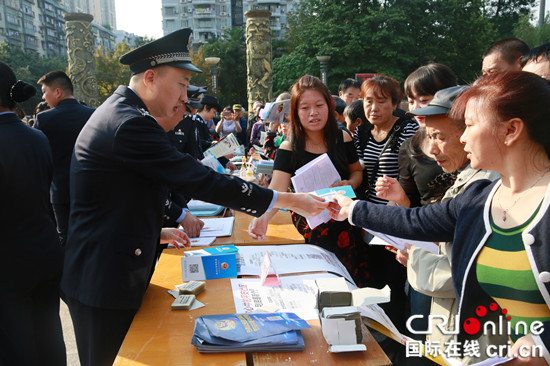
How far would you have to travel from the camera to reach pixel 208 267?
1.90 m

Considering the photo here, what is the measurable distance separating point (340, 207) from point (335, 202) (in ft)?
0.11

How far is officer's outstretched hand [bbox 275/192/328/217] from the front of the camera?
6.32ft

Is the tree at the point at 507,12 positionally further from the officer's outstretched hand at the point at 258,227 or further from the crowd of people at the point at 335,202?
the officer's outstretched hand at the point at 258,227

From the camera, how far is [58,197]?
3.71 meters

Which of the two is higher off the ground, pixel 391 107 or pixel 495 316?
pixel 391 107

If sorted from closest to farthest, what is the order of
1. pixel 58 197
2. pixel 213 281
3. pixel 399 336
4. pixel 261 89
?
1. pixel 399 336
2. pixel 213 281
3. pixel 58 197
4. pixel 261 89

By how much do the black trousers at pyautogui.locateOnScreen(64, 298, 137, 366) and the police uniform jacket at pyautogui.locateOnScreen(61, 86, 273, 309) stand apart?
66 millimetres

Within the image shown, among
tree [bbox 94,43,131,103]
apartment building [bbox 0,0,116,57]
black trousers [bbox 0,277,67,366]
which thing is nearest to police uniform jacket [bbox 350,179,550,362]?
black trousers [bbox 0,277,67,366]

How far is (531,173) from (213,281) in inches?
50.8

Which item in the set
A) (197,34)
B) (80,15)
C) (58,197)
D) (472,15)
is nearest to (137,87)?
(58,197)

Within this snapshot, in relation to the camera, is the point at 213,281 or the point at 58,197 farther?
the point at 58,197

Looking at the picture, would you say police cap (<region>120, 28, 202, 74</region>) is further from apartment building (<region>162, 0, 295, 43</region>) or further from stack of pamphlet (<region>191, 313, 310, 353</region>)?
apartment building (<region>162, 0, 295, 43</region>)

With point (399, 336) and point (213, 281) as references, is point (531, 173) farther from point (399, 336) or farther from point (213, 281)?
point (213, 281)

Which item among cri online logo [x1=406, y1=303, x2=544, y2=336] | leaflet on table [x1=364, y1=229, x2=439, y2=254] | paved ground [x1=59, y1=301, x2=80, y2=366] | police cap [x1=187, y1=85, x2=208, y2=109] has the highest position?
police cap [x1=187, y1=85, x2=208, y2=109]
